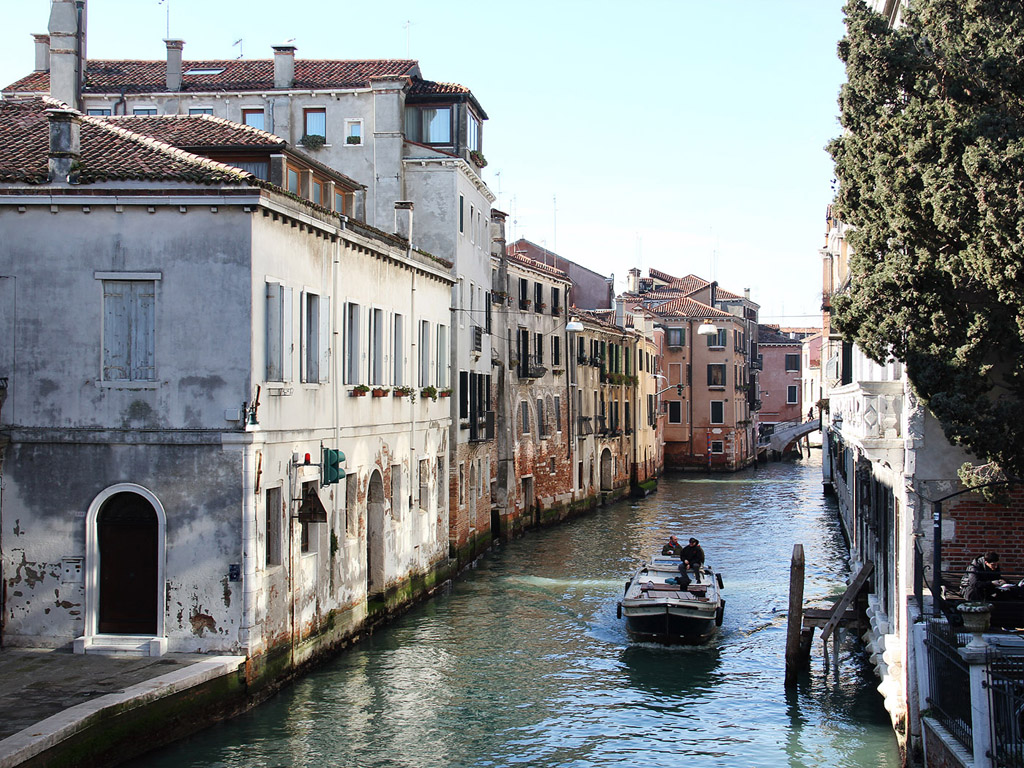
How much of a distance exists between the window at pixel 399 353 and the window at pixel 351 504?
117 inches

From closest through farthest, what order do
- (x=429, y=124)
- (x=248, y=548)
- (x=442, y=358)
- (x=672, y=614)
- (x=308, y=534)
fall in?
(x=248, y=548) < (x=308, y=534) < (x=672, y=614) < (x=442, y=358) < (x=429, y=124)

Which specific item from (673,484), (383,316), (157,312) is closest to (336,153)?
(383,316)

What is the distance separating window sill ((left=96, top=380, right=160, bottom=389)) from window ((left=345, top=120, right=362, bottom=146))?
1394 centimetres

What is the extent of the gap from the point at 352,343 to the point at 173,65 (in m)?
12.6

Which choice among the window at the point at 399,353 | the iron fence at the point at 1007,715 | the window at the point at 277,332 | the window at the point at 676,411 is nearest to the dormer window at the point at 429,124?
the window at the point at 399,353

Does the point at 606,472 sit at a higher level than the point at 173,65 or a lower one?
lower

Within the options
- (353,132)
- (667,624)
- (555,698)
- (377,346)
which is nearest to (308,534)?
(555,698)

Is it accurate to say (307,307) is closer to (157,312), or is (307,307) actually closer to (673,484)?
(157,312)

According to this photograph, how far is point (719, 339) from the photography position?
5934 cm

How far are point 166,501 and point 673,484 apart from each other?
40.5 meters

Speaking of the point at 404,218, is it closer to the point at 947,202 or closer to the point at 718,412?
the point at 947,202

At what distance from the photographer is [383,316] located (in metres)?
19.8

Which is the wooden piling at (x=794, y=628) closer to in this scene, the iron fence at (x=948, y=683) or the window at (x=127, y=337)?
the iron fence at (x=948, y=683)

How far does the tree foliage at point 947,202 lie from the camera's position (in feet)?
33.5
